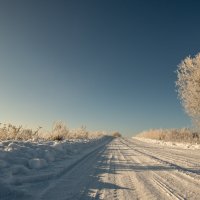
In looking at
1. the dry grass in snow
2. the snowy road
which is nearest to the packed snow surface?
the snowy road

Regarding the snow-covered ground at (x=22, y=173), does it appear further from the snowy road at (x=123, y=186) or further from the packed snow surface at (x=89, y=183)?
the snowy road at (x=123, y=186)

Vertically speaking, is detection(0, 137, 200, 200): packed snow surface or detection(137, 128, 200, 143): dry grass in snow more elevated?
detection(137, 128, 200, 143): dry grass in snow

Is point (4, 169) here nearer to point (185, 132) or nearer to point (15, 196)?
point (15, 196)

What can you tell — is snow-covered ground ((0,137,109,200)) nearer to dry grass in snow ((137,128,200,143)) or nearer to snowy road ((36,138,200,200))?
snowy road ((36,138,200,200))

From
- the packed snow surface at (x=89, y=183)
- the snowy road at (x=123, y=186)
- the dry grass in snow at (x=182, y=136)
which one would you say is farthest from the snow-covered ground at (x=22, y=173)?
the dry grass in snow at (x=182, y=136)

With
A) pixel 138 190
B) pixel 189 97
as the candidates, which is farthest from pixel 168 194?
pixel 189 97

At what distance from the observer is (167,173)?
973 cm

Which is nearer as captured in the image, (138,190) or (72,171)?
(138,190)

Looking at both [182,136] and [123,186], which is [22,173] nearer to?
[123,186]

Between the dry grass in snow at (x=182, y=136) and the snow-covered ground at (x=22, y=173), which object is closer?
the snow-covered ground at (x=22, y=173)

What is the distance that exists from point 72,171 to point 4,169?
2.64m

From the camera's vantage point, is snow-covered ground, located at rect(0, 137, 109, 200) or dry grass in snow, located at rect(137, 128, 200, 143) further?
dry grass in snow, located at rect(137, 128, 200, 143)

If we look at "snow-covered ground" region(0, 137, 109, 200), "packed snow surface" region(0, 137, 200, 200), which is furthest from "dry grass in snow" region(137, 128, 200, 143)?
"packed snow surface" region(0, 137, 200, 200)

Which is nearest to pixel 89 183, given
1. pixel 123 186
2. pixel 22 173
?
pixel 123 186
